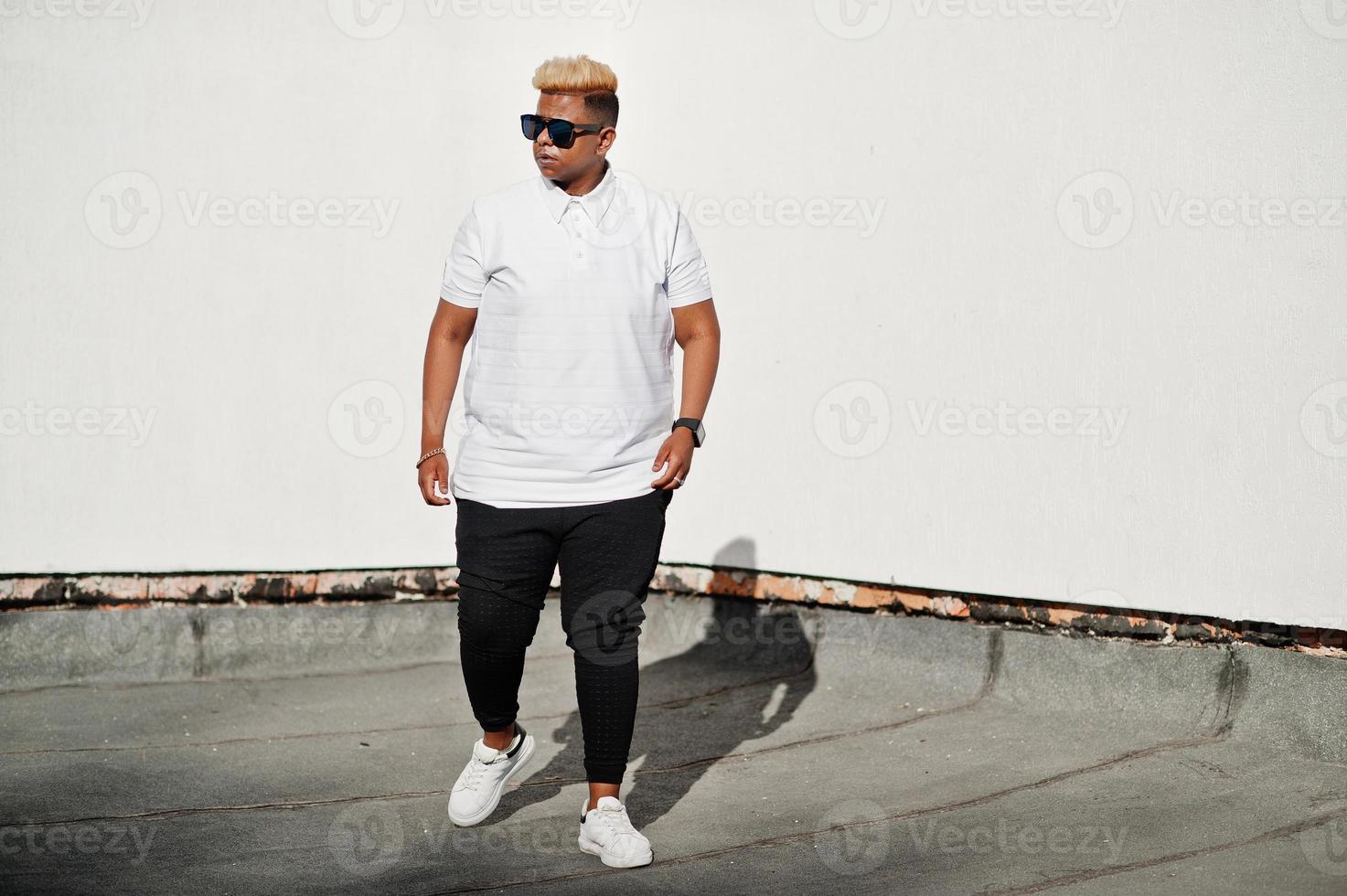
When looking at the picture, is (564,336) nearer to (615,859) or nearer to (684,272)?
(684,272)

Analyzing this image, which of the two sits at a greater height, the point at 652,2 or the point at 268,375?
the point at 652,2

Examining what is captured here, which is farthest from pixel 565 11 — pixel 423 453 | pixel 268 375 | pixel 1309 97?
pixel 1309 97

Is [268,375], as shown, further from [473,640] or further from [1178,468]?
[1178,468]

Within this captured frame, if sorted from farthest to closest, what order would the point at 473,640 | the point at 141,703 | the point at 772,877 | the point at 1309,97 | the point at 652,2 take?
1. the point at 652,2
2. the point at 141,703
3. the point at 1309,97
4. the point at 473,640
5. the point at 772,877

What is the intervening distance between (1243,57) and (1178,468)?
1.42 m

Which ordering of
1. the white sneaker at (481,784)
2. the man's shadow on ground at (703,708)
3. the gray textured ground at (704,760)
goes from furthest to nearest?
the man's shadow on ground at (703,708) < the white sneaker at (481,784) < the gray textured ground at (704,760)

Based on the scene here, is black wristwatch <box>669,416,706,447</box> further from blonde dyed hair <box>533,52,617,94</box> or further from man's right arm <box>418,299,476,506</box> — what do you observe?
blonde dyed hair <box>533,52,617,94</box>

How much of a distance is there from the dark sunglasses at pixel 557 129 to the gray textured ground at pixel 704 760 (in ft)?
6.60

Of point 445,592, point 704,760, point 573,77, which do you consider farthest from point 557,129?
point 445,592

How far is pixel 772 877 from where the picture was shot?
12.7 feet

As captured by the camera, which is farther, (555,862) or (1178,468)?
(1178,468)

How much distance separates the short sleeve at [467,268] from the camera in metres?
4.04

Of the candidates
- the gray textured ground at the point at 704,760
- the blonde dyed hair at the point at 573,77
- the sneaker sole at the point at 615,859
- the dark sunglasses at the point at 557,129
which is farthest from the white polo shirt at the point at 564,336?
the gray textured ground at the point at 704,760

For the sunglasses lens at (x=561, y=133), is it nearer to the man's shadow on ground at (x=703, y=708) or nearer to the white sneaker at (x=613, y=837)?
the white sneaker at (x=613, y=837)
